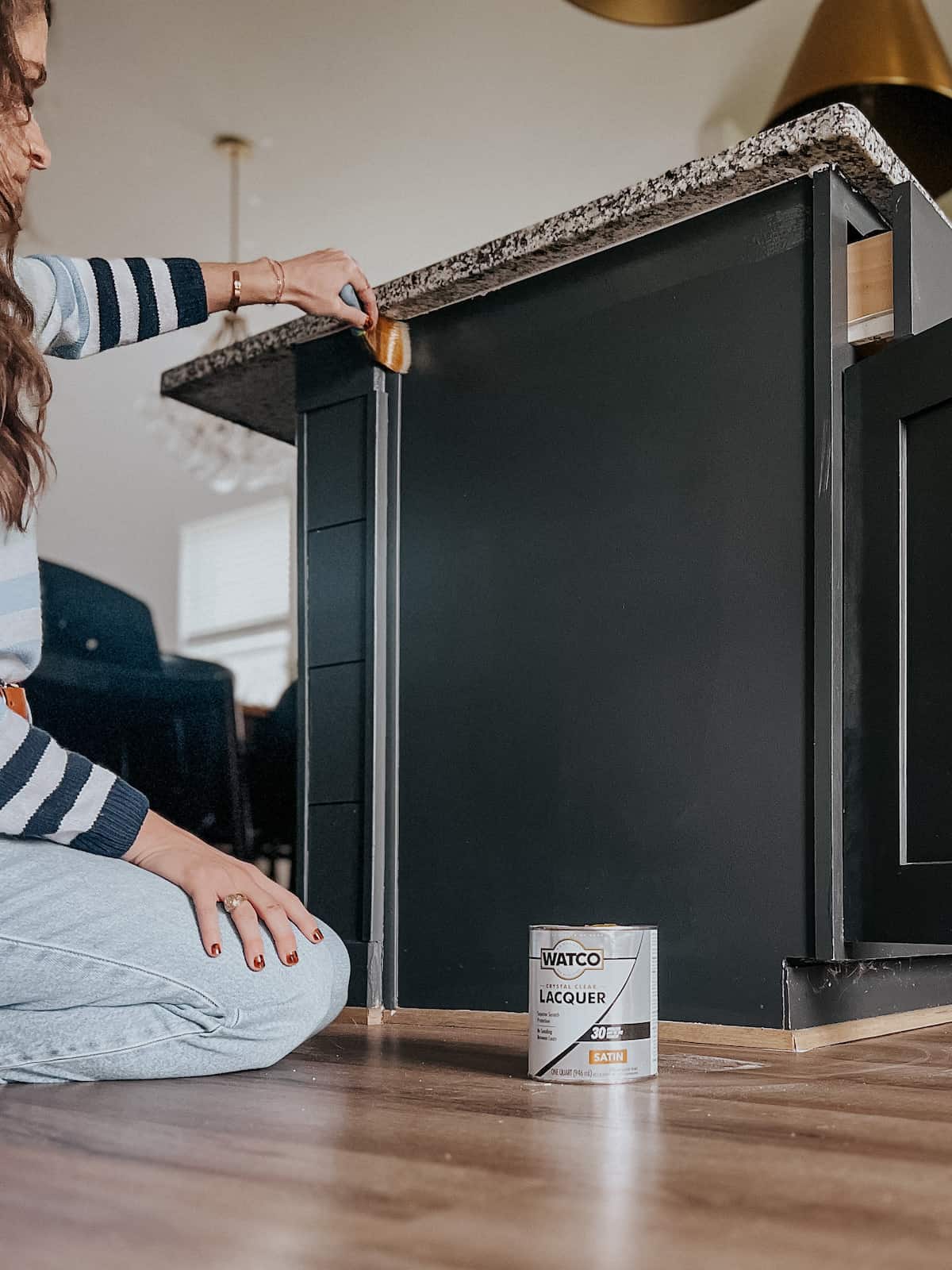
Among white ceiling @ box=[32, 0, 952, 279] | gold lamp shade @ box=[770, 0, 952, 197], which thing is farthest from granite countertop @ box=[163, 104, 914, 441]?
white ceiling @ box=[32, 0, 952, 279]

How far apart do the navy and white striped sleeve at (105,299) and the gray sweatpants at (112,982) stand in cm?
49

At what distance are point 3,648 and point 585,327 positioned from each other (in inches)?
27.8

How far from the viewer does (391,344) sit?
5.10 ft

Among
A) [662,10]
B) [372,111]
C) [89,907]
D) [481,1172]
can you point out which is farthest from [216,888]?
[372,111]

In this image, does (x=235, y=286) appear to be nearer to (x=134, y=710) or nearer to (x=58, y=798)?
(x=58, y=798)

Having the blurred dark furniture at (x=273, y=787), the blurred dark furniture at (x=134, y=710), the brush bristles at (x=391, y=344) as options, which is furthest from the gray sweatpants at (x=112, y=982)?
the blurred dark furniture at (x=273, y=787)

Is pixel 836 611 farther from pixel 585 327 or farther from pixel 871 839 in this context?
pixel 585 327

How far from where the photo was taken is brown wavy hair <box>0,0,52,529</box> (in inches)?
41.3

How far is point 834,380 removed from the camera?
3.91 feet

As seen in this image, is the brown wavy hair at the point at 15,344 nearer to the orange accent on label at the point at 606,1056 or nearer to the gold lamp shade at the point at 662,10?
the orange accent on label at the point at 606,1056

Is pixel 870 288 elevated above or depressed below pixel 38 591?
above

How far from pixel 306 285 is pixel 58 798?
63 cm

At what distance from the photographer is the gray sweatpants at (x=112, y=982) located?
98 centimetres

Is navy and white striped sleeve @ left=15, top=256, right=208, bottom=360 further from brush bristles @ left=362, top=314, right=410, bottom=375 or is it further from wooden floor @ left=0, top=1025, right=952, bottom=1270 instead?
wooden floor @ left=0, top=1025, right=952, bottom=1270
